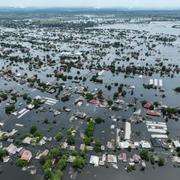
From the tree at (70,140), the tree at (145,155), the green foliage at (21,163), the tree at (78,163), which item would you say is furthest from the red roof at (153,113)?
the green foliage at (21,163)

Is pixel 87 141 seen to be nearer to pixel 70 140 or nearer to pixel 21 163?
pixel 70 140

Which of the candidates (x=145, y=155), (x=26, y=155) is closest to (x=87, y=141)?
(x=145, y=155)

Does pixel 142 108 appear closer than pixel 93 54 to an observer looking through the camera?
Yes

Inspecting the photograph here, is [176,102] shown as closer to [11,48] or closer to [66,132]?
[66,132]

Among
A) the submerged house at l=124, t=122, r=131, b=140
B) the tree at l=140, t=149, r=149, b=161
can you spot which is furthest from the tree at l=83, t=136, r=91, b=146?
the tree at l=140, t=149, r=149, b=161

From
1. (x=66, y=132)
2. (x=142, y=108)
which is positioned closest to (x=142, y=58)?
(x=142, y=108)

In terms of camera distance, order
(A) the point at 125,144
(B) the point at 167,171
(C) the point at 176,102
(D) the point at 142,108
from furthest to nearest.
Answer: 1. (C) the point at 176,102
2. (D) the point at 142,108
3. (A) the point at 125,144
4. (B) the point at 167,171

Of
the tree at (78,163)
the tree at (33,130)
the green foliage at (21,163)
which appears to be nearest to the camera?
the tree at (78,163)

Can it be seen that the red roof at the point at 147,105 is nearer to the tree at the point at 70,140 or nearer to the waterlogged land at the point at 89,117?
the waterlogged land at the point at 89,117

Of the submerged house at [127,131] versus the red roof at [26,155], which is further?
the submerged house at [127,131]
